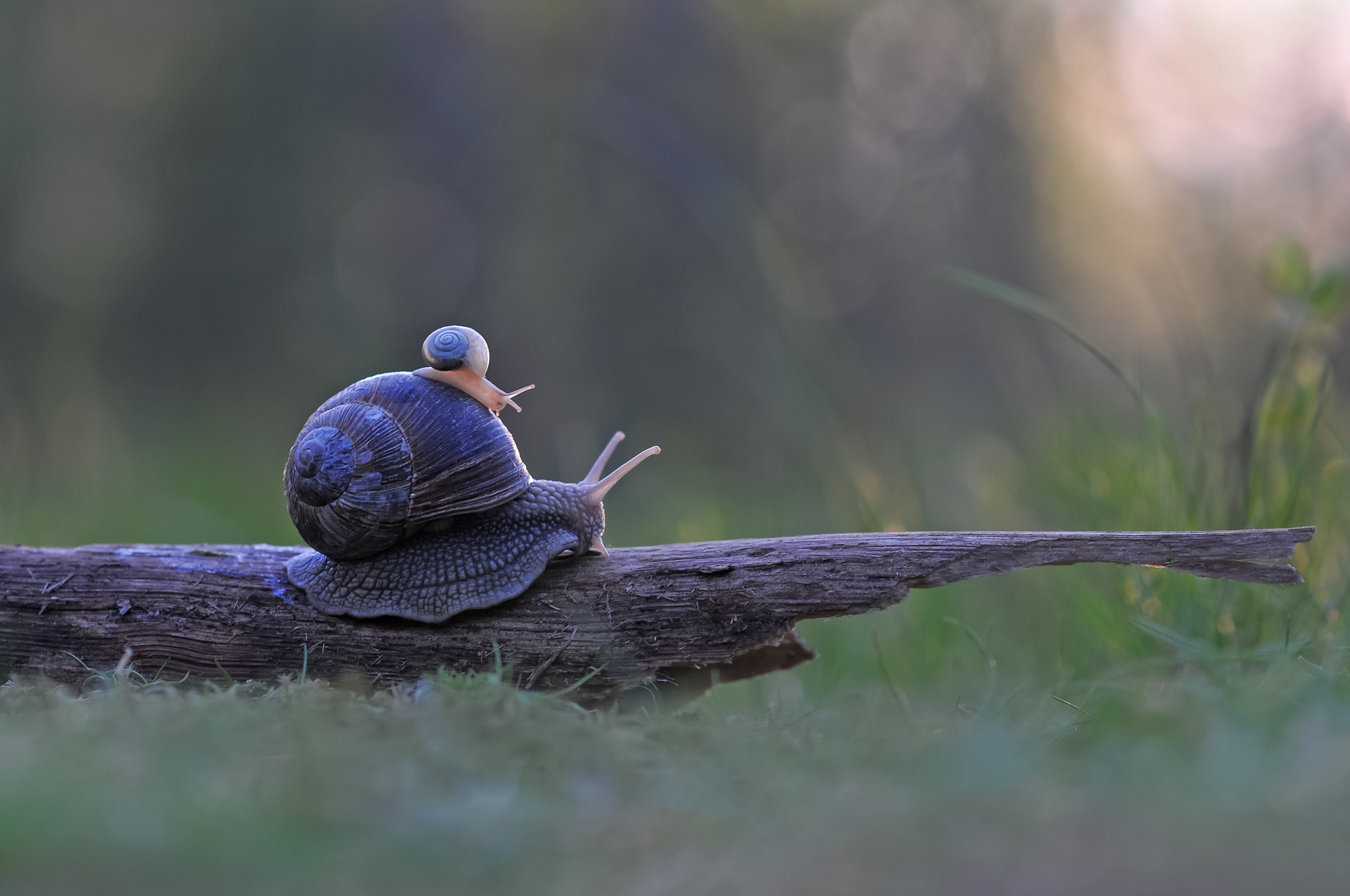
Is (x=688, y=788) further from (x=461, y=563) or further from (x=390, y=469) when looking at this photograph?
(x=390, y=469)

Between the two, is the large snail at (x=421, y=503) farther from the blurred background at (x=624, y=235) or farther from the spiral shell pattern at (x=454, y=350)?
the blurred background at (x=624, y=235)

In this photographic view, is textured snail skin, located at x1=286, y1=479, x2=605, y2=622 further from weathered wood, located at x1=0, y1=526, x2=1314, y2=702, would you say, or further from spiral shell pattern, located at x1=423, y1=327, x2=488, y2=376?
spiral shell pattern, located at x1=423, y1=327, x2=488, y2=376

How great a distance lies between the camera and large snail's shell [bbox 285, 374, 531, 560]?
2412 mm

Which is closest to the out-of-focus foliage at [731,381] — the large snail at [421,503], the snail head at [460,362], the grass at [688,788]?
the grass at [688,788]

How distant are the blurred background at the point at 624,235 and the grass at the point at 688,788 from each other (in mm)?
2340

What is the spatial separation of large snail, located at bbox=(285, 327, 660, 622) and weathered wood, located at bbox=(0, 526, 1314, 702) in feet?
0.24

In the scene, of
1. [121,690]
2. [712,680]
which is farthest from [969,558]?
[121,690]

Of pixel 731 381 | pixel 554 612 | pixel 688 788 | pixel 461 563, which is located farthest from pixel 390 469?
pixel 731 381

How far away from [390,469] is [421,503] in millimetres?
118

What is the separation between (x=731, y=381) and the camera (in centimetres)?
898

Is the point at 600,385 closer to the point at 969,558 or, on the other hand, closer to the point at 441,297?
the point at 441,297

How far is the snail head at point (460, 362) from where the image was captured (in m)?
2.56

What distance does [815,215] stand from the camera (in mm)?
9203

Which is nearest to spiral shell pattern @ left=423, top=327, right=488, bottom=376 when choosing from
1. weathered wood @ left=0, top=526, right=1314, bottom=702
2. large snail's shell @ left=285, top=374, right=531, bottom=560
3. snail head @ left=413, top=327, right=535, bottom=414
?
snail head @ left=413, top=327, right=535, bottom=414
